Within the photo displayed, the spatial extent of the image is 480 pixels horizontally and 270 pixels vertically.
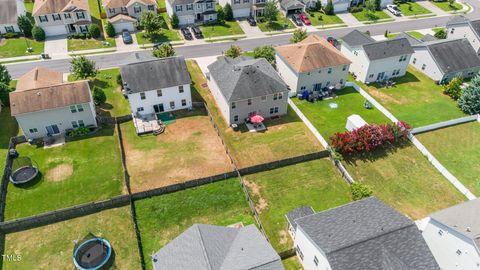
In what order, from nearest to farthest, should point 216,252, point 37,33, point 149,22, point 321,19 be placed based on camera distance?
point 216,252, point 37,33, point 149,22, point 321,19

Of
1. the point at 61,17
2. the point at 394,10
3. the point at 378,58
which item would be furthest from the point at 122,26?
the point at 394,10

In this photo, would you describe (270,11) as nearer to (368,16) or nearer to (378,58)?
(368,16)

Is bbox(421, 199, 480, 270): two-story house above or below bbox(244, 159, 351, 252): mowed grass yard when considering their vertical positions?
above

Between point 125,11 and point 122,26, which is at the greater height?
point 125,11

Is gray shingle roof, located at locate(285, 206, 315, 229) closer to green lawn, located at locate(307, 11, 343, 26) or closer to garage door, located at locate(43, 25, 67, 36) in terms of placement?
green lawn, located at locate(307, 11, 343, 26)

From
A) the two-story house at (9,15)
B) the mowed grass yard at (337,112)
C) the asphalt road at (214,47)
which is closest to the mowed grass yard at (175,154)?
the asphalt road at (214,47)

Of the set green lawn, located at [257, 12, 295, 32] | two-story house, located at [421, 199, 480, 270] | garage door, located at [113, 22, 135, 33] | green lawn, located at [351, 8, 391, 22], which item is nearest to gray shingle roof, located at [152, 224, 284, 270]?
two-story house, located at [421, 199, 480, 270]

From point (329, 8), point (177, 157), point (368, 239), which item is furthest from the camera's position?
point (329, 8)
